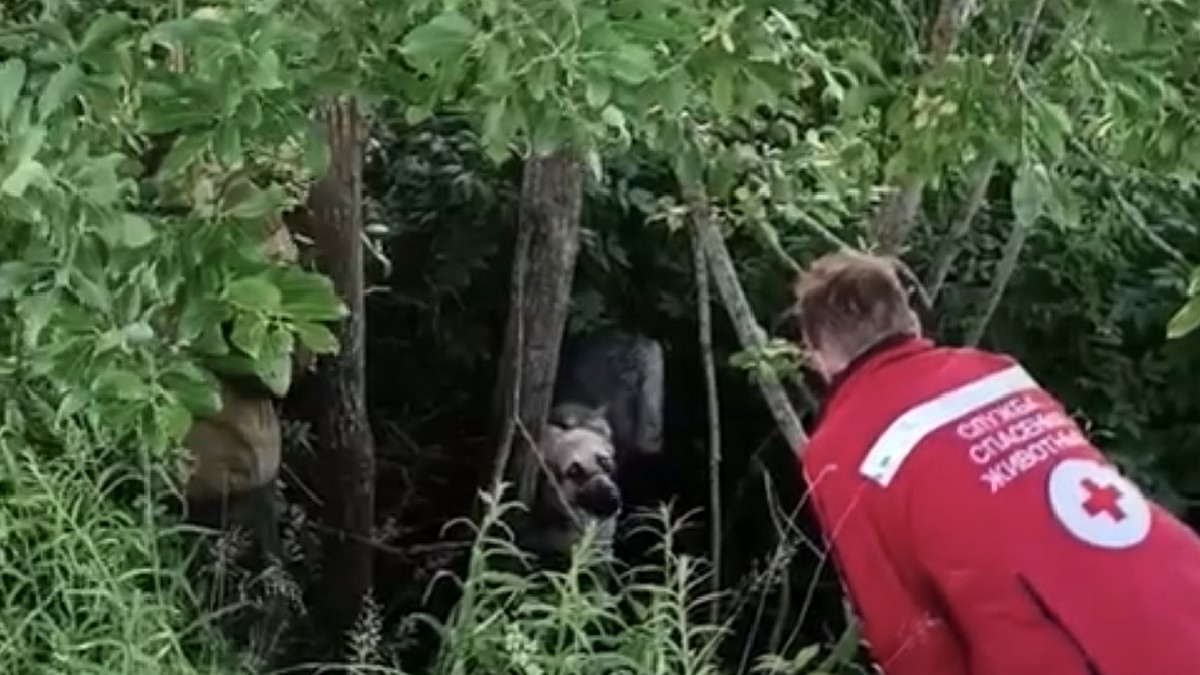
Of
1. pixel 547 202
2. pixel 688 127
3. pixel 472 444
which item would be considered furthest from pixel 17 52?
pixel 472 444

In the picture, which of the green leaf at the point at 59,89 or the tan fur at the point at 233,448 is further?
the tan fur at the point at 233,448

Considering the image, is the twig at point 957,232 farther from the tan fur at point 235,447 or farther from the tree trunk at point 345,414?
the tan fur at point 235,447

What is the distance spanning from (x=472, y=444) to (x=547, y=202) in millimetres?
790

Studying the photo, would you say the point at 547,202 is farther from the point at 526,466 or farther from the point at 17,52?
the point at 17,52

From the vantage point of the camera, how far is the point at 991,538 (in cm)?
308

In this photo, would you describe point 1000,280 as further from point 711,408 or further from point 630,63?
point 630,63

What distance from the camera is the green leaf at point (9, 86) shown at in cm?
266

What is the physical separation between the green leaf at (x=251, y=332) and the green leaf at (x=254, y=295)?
12 mm

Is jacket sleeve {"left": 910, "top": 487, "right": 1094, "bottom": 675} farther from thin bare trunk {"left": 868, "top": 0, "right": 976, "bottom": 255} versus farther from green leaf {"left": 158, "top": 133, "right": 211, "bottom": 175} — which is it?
green leaf {"left": 158, "top": 133, "right": 211, "bottom": 175}

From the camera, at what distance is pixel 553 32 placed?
269cm

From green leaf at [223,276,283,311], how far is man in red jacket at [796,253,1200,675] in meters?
0.93

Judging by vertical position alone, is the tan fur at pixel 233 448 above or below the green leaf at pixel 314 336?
below

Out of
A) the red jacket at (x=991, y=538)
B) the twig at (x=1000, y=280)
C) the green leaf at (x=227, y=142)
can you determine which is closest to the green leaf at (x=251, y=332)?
the green leaf at (x=227, y=142)

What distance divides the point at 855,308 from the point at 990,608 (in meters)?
0.55
